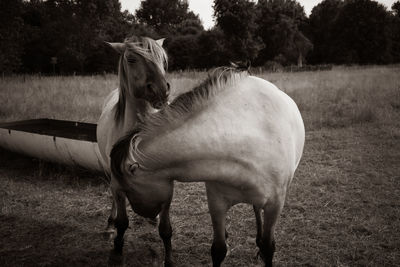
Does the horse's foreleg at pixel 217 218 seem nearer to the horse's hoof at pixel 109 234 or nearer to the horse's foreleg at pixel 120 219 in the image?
the horse's foreleg at pixel 120 219

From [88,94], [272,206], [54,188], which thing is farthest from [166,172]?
[88,94]

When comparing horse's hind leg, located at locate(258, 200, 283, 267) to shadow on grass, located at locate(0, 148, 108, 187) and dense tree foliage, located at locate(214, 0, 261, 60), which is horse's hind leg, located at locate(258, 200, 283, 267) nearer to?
shadow on grass, located at locate(0, 148, 108, 187)

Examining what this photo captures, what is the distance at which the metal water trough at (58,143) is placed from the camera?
169 inches

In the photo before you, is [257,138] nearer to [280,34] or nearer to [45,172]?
[45,172]

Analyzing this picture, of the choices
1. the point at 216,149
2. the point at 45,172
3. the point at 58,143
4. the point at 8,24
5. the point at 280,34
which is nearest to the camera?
the point at 216,149

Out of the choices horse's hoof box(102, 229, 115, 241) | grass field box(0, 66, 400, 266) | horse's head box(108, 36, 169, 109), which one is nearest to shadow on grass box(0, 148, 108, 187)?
grass field box(0, 66, 400, 266)

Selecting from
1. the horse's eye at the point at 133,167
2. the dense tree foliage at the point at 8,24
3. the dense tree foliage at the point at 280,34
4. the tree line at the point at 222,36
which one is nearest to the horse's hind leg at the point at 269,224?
the horse's eye at the point at 133,167

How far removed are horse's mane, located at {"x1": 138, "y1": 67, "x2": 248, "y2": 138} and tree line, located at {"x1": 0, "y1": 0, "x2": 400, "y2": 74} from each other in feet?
41.2

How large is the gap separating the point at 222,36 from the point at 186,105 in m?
25.3

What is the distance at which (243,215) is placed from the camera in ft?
12.1

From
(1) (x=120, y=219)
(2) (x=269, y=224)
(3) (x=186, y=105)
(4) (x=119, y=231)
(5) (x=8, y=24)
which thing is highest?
(5) (x=8, y=24)

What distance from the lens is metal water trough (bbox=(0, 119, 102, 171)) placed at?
430 cm

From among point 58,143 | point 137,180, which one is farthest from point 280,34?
point 137,180

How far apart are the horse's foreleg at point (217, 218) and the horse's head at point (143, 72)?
0.86m
